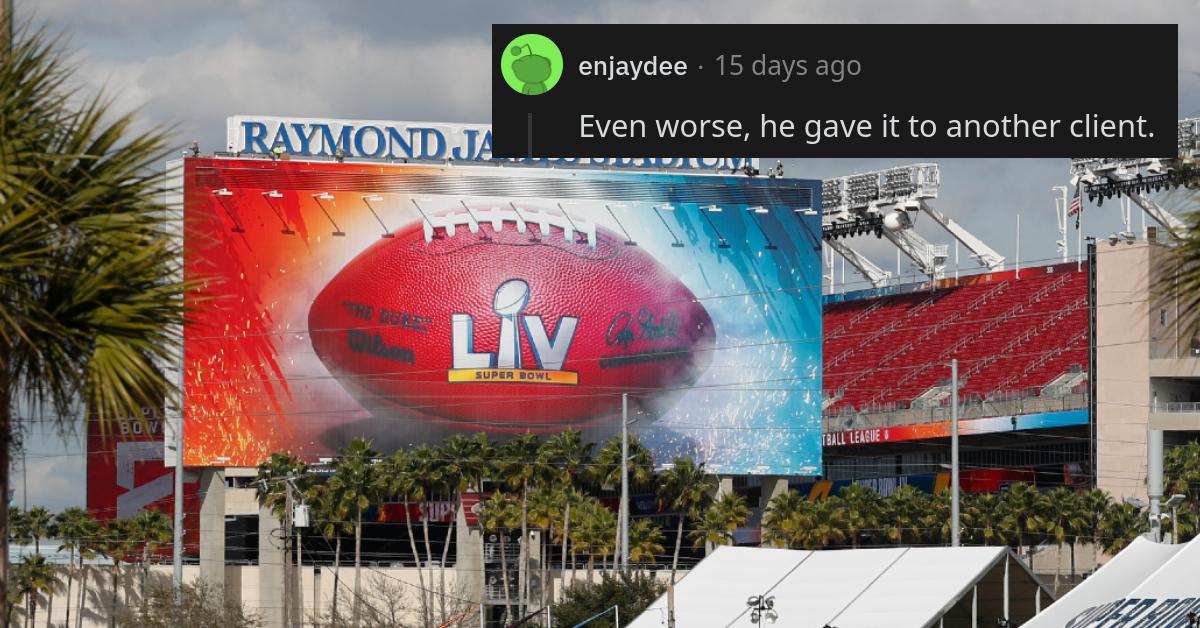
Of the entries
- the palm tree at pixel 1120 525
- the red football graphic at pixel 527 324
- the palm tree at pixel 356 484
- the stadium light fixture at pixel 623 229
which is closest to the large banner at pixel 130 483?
the red football graphic at pixel 527 324

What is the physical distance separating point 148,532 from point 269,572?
26.2ft

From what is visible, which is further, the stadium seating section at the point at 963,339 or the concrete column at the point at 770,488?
the stadium seating section at the point at 963,339

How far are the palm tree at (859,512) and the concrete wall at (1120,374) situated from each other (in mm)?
22304

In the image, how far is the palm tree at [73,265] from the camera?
1133cm

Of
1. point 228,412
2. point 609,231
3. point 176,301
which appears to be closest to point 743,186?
point 609,231

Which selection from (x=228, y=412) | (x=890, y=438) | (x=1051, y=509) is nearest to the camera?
(x=1051, y=509)

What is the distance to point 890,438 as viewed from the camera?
134m

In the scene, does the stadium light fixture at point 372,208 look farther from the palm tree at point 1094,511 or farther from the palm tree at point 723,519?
the palm tree at point 1094,511

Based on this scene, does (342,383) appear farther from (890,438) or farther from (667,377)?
(890,438)

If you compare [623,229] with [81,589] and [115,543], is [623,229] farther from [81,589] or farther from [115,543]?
[81,589]

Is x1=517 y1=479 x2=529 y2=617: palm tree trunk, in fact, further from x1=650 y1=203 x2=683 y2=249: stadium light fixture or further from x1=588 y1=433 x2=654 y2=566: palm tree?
x1=650 y1=203 x2=683 y2=249: stadium light fixture

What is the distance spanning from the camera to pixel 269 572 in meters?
120

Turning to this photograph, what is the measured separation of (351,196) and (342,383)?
1173 cm

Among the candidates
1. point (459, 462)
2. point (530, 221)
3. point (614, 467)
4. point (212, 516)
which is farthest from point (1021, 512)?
point (212, 516)
